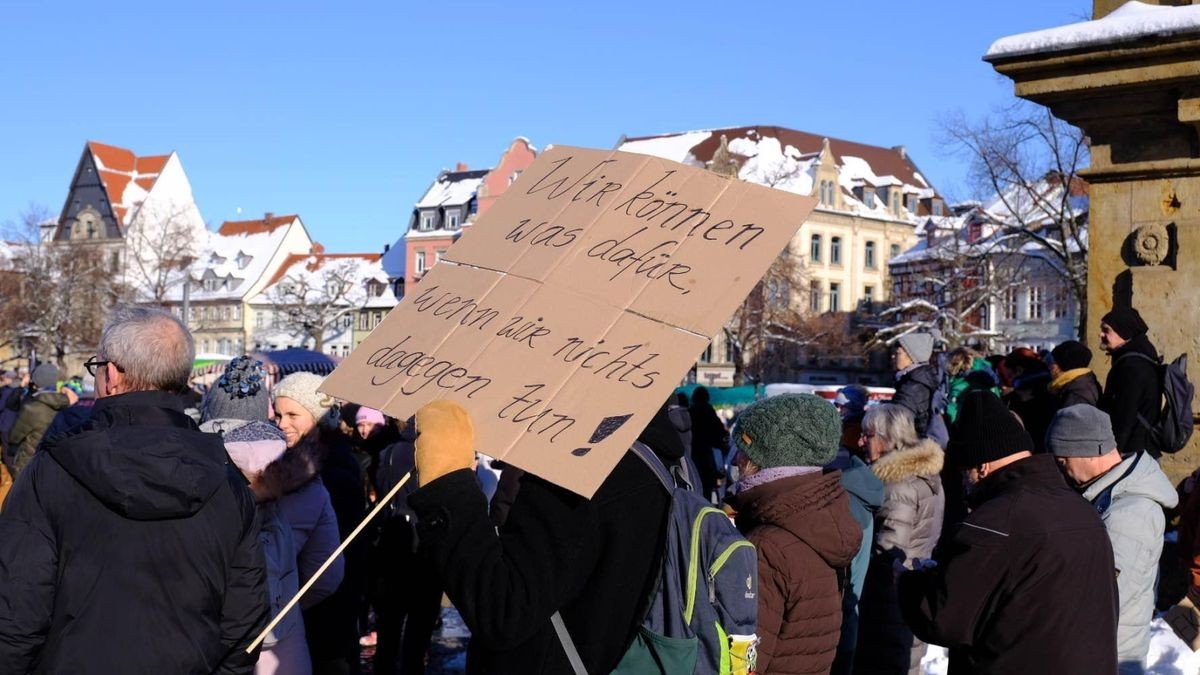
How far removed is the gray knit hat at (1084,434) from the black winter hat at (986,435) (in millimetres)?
830

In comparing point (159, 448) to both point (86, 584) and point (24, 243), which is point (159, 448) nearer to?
point (86, 584)

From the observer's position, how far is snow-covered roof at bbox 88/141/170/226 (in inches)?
3187

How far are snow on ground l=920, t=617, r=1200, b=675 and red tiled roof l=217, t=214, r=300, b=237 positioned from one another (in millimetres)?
80329

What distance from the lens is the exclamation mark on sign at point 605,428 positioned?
8.81 ft

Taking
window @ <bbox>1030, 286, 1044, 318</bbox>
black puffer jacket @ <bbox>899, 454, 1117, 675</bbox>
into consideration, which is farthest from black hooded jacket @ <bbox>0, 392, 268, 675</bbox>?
window @ <bbox>1030, 286, 1044, 318</bbox>

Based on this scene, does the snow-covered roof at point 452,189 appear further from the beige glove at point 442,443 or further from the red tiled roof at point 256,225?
the beige glove at point 442,443

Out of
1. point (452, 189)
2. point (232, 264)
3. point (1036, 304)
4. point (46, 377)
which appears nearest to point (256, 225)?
point (232, 264)

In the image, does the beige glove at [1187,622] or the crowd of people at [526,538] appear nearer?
the crowd of people at [526,538]

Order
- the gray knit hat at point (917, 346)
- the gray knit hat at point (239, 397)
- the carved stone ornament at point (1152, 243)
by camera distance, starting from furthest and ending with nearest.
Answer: the carved stone ornament at point (1152, 243), the gray knit hat at point (917, 346), the gray knit hat at point (239, 397)

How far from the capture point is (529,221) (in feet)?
11.3

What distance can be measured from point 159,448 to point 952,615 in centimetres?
220

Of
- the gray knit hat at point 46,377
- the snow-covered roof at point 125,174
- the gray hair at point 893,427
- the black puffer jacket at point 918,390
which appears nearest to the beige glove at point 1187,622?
the gray hair at point 893,427

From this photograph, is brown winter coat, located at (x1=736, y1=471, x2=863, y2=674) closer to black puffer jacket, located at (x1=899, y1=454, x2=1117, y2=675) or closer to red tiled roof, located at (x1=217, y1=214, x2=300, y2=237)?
black puffer jacket, located at (x1=899, y1=454, x2=1117, y2=675)

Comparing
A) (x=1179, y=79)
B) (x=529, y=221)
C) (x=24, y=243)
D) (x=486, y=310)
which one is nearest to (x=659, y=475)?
(x=486, y=310)
